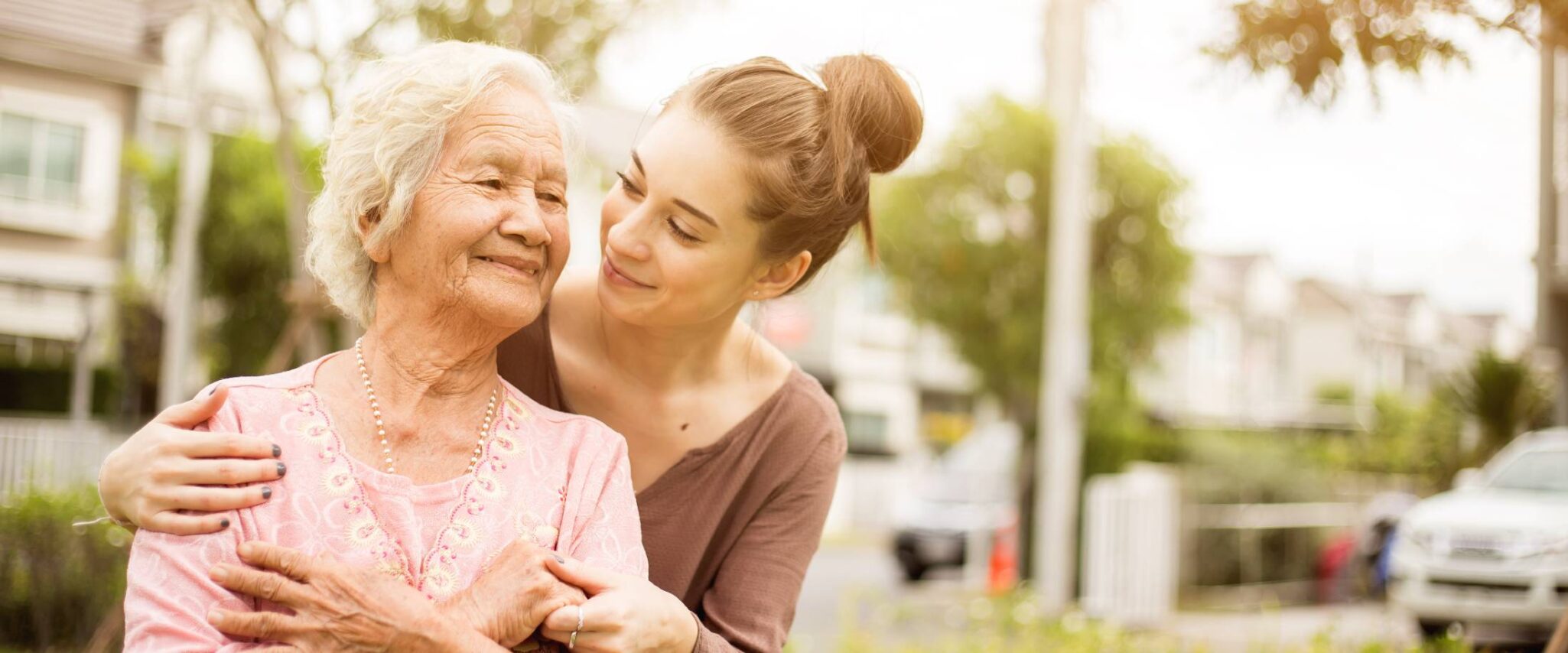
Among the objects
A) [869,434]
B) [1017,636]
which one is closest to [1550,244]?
[1017,636]

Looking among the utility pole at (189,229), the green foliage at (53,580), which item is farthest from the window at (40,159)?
the green foliage at (53,580)

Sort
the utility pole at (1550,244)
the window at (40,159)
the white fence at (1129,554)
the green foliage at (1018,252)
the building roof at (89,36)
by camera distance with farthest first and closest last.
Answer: the window at (40,159) < the building roof at (89,36) < the utility pole at (1550,244) < the green foliage at (1018,252) < the white fence at (1129,554)

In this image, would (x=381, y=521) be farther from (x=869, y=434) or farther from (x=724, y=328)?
(x=869, y=434)

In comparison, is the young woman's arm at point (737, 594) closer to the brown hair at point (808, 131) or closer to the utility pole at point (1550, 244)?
the brown hair at point (808, 131)

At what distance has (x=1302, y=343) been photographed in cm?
4759

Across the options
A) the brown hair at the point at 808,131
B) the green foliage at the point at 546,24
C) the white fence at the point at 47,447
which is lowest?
the white fence at the point at 47,447

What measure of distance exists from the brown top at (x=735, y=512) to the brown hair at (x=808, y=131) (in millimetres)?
368

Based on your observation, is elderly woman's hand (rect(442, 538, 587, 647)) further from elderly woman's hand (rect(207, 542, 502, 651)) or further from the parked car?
the parked car

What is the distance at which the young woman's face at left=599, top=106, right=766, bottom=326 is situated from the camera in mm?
2238

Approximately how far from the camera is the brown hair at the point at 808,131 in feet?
7.42

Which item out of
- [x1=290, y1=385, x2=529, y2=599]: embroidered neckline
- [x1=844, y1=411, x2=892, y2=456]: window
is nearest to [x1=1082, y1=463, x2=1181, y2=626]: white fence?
[x1=290, y1=385, x2=529, y2=599]: embroidered neckline

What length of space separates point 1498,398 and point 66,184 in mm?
20482

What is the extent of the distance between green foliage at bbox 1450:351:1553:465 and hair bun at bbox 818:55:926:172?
13876mm

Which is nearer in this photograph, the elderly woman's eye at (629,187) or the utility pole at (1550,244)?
the elderly woman's eye at (629,187)
